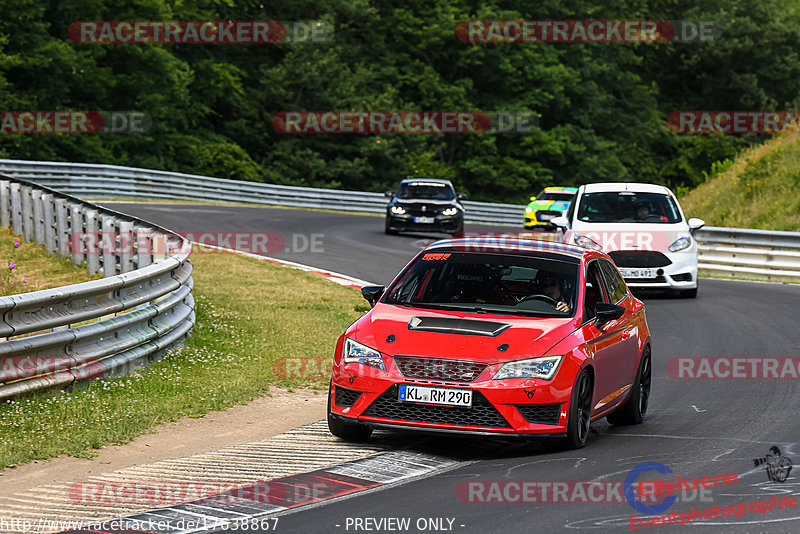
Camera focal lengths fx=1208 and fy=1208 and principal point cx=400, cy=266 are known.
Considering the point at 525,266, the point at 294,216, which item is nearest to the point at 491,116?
the point at 294,216

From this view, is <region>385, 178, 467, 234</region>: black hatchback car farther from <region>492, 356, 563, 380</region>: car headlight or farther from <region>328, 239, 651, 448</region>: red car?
<region>492, 356, 563, 380</region>: car headlight

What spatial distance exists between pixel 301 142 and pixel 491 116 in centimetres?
1245

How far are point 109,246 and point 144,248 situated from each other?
114 centimetres

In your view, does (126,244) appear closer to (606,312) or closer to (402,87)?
(606,312)

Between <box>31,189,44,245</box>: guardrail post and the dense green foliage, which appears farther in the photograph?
the dense green foliage

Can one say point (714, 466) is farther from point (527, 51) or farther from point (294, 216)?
point (527, 51)

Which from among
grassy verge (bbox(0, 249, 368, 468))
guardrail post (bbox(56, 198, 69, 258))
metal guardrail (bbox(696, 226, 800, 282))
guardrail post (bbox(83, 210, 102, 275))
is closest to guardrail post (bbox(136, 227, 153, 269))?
grassy verge (bbox(0, 249, 368, 468))

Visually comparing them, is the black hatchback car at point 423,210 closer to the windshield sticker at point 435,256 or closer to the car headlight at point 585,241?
the car headlight at point 585,241

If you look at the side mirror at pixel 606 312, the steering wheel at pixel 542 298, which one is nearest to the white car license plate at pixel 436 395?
the steering wheel at pixel 542 298

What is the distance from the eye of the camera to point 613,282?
1030cm

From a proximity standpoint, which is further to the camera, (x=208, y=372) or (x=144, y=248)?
(x=144, y=248)

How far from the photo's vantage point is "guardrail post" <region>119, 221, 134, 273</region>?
16797 millimetres

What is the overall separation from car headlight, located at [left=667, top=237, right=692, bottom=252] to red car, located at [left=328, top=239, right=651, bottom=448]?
961cm

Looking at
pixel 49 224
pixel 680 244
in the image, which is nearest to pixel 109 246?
pixel 49 224
